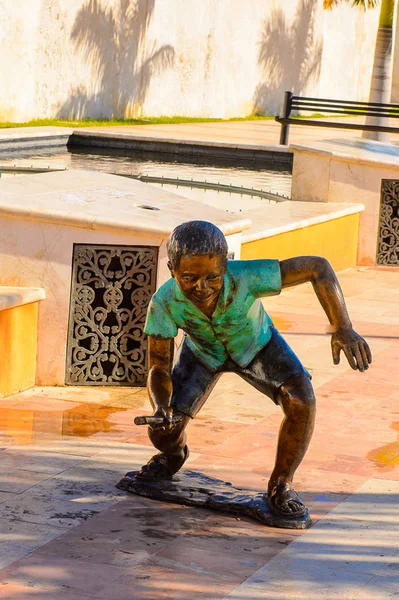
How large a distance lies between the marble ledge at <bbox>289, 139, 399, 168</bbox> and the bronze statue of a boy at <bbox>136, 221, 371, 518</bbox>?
21.1 feet

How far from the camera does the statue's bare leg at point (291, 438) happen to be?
413 cm

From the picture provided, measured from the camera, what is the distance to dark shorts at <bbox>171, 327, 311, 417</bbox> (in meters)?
4.19

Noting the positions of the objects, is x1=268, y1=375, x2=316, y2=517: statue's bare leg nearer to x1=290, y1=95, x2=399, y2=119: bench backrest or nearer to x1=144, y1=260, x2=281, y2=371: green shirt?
x1=144, y1=260, x2=281, y2=371: green shirt

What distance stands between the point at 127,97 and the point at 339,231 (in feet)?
46.2

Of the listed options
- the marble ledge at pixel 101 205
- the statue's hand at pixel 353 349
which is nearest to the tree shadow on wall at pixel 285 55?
the marble ledge at pixel 101 205

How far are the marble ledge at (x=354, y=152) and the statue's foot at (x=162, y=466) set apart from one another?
6.39m

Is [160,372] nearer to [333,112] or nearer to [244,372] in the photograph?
[244,372]

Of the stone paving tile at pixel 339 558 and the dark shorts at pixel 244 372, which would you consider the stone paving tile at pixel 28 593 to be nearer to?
the stone paving tile at pixel 339 558

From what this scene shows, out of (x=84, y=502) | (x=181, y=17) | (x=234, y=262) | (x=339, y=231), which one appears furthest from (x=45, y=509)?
(x=181, y=17)

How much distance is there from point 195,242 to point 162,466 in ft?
3.64

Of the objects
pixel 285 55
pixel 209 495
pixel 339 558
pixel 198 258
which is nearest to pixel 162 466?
pixel 209 495

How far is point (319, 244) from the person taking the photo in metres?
9.91

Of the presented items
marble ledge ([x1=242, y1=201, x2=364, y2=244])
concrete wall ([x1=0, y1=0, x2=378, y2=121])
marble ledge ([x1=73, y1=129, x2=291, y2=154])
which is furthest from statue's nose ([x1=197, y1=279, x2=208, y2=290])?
concrete wall ([x1=0, y1=0, x2=378, y2=121])

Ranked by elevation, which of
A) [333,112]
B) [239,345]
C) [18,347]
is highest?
[333,112]
